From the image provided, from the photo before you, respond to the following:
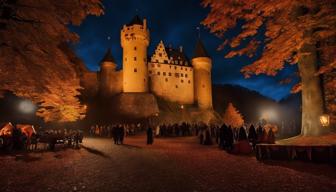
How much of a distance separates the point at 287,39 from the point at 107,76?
46.1 metres

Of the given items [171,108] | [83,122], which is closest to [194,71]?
[171,108]

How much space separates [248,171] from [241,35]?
7.05 metres

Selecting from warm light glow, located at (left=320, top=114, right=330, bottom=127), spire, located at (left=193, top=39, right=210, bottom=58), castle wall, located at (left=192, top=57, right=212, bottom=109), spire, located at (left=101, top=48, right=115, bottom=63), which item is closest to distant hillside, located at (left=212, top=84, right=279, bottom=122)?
castle wall, located at (left=192, top=57, right=212, bottom=109)

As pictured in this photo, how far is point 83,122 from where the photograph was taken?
42.8 m

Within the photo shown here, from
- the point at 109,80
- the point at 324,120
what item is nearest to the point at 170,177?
the point at 324,120

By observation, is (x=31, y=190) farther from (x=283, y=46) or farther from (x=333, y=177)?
(x=283, y=46)

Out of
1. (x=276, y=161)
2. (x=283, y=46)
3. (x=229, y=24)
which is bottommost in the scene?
(x=276, y=161)

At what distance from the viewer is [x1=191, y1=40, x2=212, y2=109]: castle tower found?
2275 inches

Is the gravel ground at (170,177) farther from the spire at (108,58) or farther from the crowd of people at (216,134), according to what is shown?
the spire at (108,58)

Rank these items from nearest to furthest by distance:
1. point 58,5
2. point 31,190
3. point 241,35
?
point 31,190 → point 58,5 → point 241,35

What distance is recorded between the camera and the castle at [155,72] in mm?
50312

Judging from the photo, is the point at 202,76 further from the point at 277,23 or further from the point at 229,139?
the point at 277,23

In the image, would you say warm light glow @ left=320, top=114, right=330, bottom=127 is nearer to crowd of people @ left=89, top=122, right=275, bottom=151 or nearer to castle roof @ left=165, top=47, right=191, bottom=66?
crowd of people @ left=89, top=122, right=275, bottom=151

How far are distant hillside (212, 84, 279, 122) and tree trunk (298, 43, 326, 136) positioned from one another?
7740 centimetres
